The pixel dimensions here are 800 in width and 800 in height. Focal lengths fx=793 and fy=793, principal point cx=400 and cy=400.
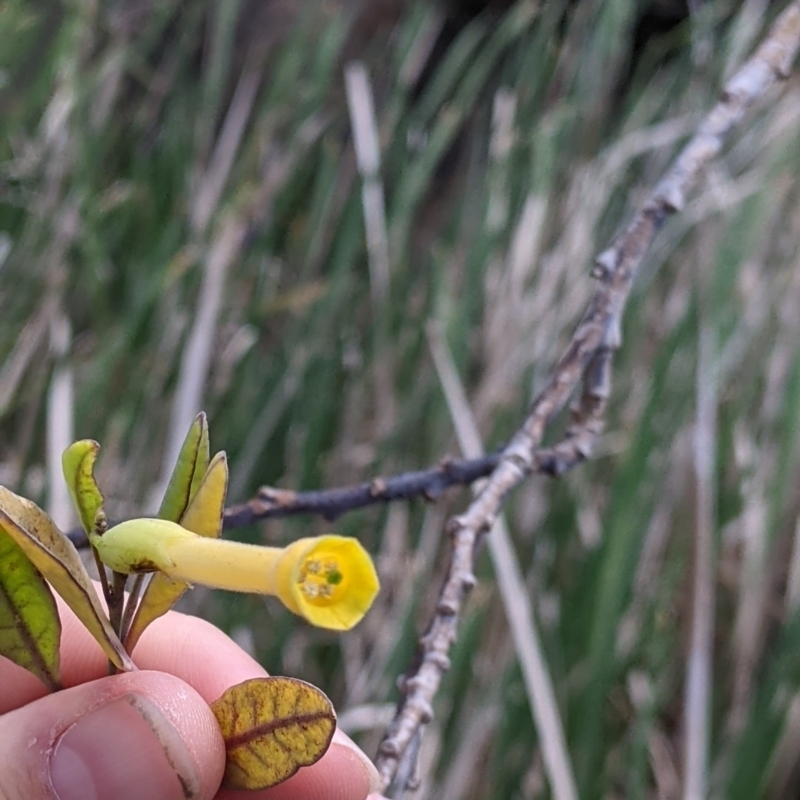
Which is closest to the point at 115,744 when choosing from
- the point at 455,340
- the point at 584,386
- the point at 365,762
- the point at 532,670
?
the point at 365,762

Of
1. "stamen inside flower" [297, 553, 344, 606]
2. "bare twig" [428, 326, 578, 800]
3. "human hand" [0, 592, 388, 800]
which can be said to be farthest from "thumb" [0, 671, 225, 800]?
"bare twig" [428, 326, 578, 800]

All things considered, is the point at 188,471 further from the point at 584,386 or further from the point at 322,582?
the point at 584,386

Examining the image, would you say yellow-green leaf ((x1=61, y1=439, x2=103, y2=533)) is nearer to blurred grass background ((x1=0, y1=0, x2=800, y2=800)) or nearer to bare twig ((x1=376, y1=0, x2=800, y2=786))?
bare twig ((x1=376, y1=0, x2=800, y2=786))

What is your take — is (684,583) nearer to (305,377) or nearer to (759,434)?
(759,434)

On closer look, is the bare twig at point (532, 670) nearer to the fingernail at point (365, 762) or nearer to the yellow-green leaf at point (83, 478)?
the fingernail at point (365, 762)

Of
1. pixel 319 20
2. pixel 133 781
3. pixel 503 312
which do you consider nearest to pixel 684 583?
pixel 503 312
